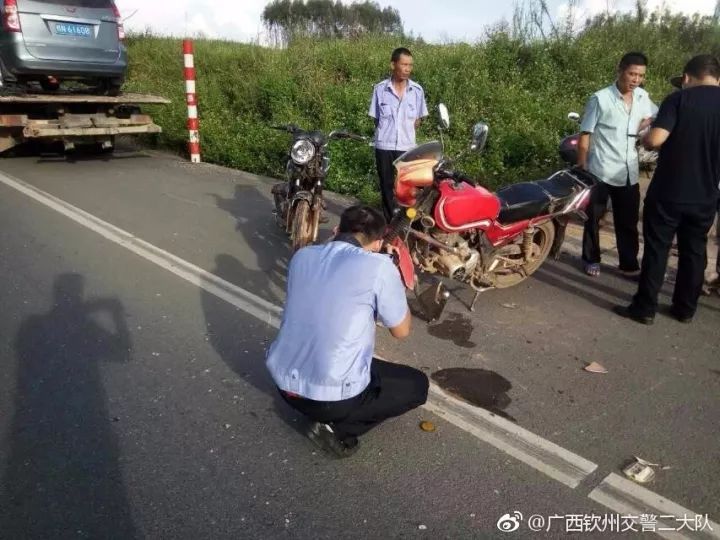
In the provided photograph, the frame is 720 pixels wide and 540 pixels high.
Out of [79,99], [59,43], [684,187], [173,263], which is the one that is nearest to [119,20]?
[59,43]

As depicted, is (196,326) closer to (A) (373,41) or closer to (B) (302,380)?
(B) (302,380)

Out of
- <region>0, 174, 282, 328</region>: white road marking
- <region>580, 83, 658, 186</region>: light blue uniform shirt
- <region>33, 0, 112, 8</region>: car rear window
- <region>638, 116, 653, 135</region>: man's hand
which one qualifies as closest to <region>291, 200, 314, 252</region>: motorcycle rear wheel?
<region>0, 174, 282, 328</region>: white road marking

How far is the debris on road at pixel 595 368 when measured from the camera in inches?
149

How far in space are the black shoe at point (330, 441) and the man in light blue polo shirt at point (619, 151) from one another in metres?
3.38

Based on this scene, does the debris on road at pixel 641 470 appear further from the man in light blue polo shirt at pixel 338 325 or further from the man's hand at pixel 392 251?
the man's hand at pixel 392 251

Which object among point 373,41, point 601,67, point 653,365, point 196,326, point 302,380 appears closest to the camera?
point 302,380

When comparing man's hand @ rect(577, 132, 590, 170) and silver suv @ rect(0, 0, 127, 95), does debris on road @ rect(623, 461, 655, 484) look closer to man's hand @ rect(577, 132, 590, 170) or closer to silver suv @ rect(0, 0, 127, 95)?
man's hand @ rect(577, 132, 590, 170)

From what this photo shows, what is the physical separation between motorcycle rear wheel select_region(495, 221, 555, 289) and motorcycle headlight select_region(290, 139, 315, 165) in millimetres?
1988

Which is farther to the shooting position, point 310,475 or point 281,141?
point 281,141

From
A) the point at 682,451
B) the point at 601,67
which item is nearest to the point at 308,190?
the point at 682,451

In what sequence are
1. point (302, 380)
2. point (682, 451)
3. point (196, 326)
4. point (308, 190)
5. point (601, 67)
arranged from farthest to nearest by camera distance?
1. point (601, 67)
2. point (308, 190)
3. point (196, 326)
4. point (682, 451)
5. point (302, 380)

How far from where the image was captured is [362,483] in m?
2.74

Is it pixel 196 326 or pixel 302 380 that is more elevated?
pixel 302 380

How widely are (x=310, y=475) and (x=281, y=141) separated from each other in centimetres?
807
